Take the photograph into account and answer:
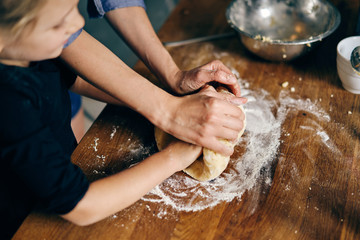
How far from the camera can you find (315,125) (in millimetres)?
941

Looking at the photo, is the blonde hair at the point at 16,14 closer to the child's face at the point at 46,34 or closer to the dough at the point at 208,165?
the child's face at the point at 46,34

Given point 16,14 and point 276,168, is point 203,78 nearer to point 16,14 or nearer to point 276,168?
point 276,168

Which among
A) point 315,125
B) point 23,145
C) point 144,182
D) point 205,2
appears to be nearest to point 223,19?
point 205,2

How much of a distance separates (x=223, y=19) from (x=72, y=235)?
1.11 metres

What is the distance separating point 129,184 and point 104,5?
2.02ft

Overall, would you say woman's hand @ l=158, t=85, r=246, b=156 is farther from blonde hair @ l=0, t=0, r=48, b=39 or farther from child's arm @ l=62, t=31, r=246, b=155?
blonde hair @ l=0, t=0, r=48, b=39

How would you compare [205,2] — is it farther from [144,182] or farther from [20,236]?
[20,236]

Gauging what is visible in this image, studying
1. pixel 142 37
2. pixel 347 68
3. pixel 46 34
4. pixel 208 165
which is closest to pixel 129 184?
pixel 208 165

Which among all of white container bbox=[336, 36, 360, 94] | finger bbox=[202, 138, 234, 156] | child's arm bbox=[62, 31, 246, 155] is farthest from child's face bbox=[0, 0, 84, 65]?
white container bbox=[336, 36, 360, 94]

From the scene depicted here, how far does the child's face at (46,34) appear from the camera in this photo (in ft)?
1.98

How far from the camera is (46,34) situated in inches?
24.5

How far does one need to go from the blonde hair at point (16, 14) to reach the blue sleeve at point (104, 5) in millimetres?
419

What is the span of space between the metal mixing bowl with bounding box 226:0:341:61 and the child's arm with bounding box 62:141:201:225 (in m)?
0.54

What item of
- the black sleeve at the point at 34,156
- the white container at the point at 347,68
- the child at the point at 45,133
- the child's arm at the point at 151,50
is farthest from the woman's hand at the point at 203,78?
the black sleeve at the point at 34,156
